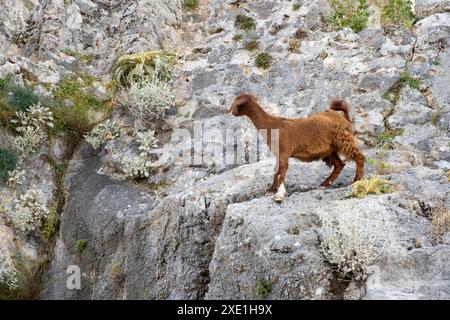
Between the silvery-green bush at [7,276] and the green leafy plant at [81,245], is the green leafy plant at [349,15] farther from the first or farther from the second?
the silvery-green bush at [7,276]

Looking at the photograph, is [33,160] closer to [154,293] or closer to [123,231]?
[123,231]

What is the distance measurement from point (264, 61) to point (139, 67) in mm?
2394

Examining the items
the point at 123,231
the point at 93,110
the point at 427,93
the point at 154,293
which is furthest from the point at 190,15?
the point at 154,293

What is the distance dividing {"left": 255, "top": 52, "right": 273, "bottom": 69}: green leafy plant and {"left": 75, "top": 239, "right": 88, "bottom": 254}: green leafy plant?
4.89 meters

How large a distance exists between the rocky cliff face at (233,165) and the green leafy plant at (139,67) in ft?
1.11

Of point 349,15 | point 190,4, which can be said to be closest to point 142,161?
point 190,4

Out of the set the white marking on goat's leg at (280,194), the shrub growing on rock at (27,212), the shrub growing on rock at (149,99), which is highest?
the shrub growing on rock at (149,99)

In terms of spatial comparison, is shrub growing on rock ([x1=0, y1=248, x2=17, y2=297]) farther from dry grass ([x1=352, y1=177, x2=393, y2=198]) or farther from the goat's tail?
the goat's tail

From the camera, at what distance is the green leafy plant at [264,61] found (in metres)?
11.1

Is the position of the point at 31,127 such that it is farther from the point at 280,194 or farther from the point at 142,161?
the point at 280,194

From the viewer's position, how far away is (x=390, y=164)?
7.90 meters

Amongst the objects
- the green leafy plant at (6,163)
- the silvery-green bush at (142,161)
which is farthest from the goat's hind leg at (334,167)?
the green leafy plant at (6,163)

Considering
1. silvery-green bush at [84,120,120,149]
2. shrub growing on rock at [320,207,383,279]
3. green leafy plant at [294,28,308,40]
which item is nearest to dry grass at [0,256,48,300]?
silvery-green bush at [84,120,120,149]

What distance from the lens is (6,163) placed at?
9227 millimetres
